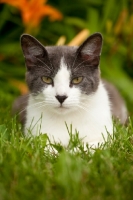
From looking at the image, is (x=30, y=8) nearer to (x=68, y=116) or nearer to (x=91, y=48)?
(x=91, y=48)

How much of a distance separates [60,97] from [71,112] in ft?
0.95

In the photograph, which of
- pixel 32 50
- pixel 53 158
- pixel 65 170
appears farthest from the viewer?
pixel 32 50

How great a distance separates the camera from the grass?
→ 1.99 meters

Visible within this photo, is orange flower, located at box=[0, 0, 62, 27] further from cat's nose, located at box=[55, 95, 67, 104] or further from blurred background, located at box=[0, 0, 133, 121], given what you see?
cat's nose, located at box=[55, 95, 67, 104]

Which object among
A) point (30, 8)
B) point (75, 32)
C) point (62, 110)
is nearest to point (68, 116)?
point (62, 110)

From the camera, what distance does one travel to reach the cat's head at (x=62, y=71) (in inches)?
111

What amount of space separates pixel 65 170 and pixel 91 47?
1.08 metres

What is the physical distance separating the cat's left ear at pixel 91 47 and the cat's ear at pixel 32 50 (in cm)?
23

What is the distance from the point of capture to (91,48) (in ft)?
9.70

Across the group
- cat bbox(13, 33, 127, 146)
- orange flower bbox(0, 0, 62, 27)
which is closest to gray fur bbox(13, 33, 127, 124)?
cat bbox(13, 33, 127, 146)

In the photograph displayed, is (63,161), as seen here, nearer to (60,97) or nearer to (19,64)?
(60,97)

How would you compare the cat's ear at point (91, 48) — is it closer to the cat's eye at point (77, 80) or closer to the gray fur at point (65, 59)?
the gray fur at point (65, 59)

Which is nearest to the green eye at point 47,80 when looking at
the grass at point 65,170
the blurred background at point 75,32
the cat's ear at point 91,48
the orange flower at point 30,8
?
the cat's ear at point 91,48

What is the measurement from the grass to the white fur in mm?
234
